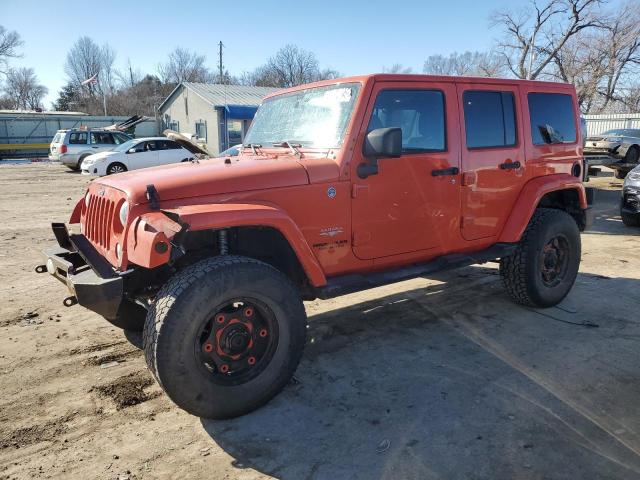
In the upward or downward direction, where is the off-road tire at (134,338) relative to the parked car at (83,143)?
downward

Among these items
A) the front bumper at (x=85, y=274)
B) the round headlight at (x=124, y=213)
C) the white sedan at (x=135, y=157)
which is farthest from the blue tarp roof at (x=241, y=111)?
the round headlight at (x=124, y=213)

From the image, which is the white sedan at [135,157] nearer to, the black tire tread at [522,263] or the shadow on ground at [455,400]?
the black tire tread at [522,263]

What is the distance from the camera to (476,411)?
3076 millimetres

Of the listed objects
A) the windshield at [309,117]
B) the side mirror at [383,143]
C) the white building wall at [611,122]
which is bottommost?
the side mirror at [383,143]

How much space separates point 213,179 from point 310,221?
721mm

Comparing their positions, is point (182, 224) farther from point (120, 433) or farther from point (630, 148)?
point (630, 148)

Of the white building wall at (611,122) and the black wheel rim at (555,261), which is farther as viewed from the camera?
the white building wall at (611,122)

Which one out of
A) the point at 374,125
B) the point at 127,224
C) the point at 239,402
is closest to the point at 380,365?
the point at 239,402

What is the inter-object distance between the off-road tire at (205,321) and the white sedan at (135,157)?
14.7 m

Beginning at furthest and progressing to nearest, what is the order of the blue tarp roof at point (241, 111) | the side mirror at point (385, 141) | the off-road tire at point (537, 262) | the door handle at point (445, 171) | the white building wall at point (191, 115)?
the white building wall at point (191, 115) < the blue tarp roof at point (241, 111) < the off-road tire at point (537, 262) < the door handle at point (445, 171) < the side mirror at point (385, 141)

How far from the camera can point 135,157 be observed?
56.7 feet

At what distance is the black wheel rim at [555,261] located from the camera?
15.7 ft

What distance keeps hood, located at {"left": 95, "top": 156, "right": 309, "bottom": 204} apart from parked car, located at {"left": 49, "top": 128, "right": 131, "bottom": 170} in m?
18.9

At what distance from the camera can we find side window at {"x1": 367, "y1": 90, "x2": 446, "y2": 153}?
360cm
